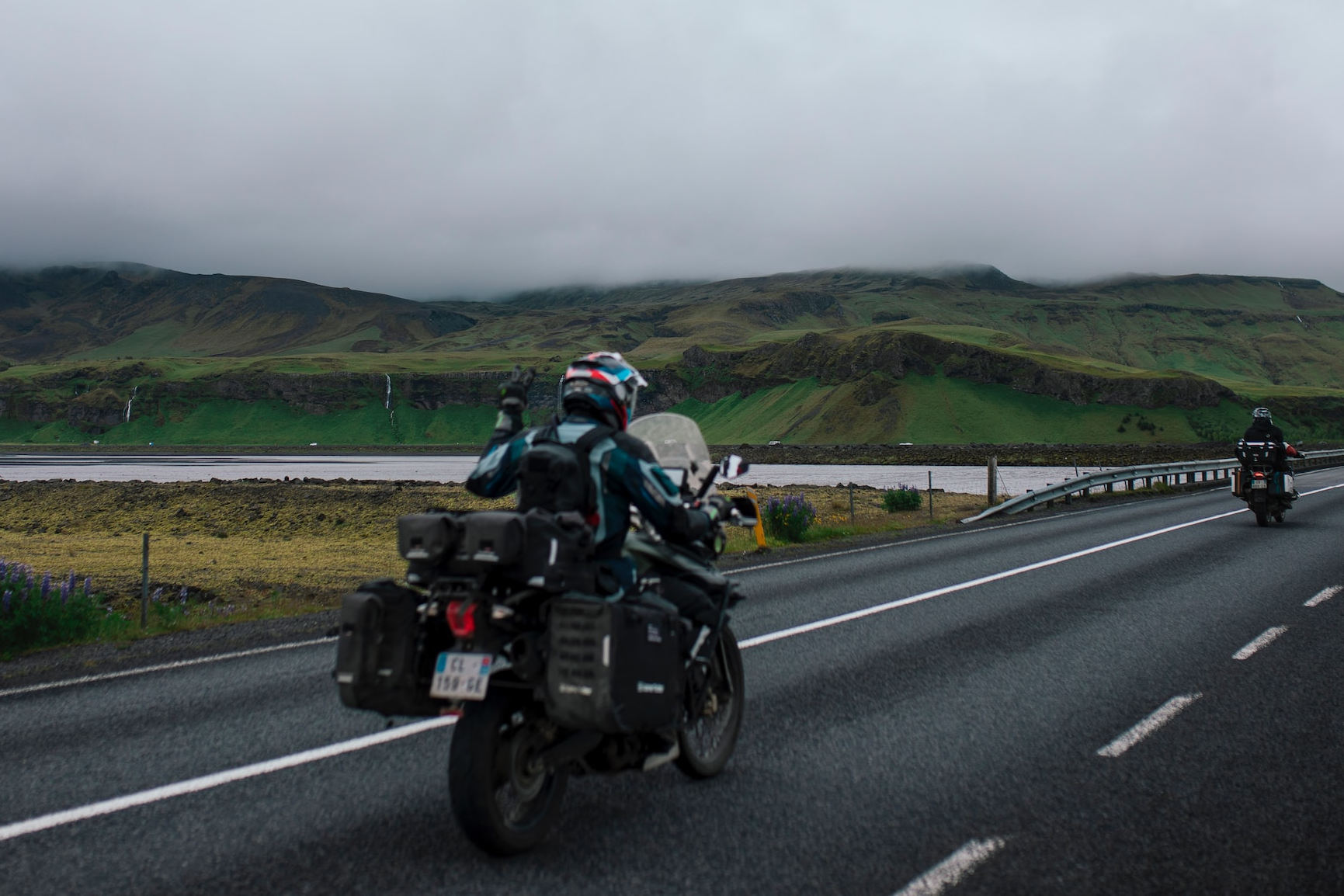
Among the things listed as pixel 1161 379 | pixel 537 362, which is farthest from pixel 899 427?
pixel 537 362

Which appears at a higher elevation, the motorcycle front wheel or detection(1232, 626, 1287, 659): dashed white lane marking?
the motorcycle front wheel

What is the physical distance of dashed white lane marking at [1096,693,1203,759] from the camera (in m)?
5.75

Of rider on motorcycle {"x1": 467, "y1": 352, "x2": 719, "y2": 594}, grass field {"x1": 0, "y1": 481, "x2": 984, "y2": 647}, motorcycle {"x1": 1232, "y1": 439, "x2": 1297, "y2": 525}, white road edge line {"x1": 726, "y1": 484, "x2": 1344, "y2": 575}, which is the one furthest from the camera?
motorcycle {"x1": 1232, "y1": 439, "x2": 1297, "y2": 525}

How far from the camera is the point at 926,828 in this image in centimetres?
452

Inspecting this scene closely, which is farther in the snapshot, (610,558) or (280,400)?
(280,400)

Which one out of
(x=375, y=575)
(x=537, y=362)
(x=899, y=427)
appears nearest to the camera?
(x=375, y=575)

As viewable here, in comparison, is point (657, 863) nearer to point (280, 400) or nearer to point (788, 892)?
point (788, 892)

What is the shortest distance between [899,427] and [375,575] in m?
112

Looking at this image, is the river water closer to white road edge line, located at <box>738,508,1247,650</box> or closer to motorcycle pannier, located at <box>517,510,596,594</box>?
white road edge line, located at <box>738,508,1247,650</box>

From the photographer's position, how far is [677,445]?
563 cm

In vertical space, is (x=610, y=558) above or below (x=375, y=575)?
above

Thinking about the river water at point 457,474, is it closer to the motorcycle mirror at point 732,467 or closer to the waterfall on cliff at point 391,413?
the motorcycle mirror at point 732,467

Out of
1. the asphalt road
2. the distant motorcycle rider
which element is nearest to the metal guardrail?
the distant motorcycle rider

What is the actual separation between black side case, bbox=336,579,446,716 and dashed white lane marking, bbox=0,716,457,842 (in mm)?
1614
